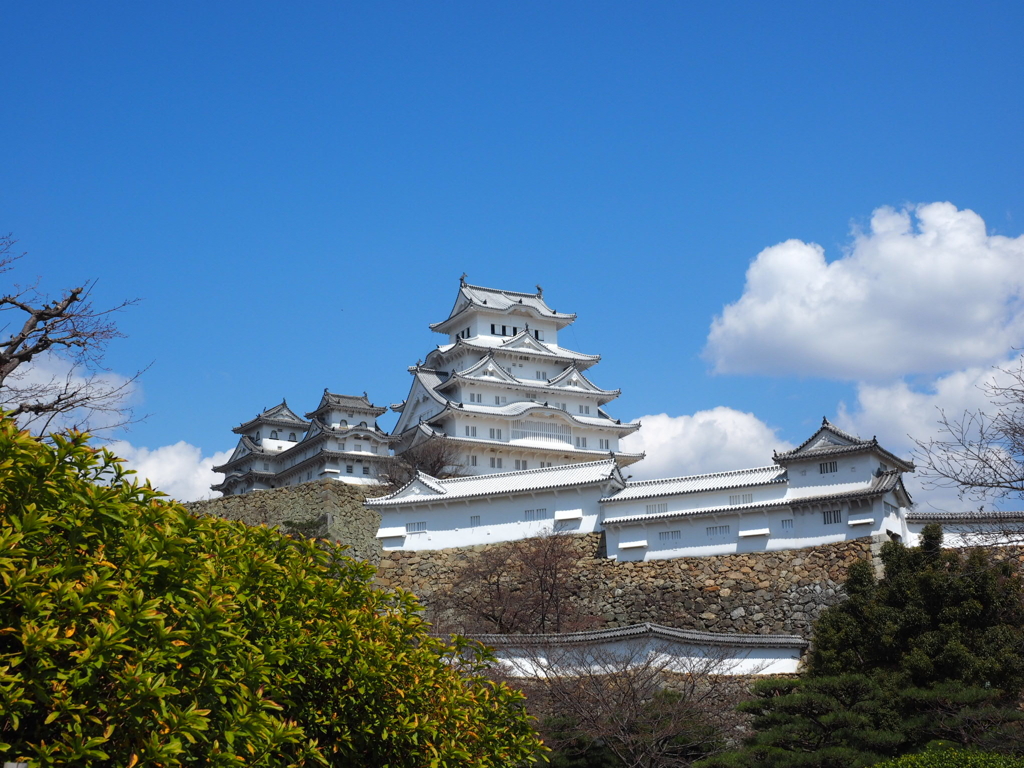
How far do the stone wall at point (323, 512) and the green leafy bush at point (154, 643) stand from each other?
2667 centimetres

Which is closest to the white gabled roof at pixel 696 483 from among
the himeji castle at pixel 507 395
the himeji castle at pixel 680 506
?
the himeji castle at pixel 680 506

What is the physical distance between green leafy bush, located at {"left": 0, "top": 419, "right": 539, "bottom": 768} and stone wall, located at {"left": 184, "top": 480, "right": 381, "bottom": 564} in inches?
1050

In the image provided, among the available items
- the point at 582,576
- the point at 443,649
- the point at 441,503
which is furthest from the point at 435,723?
the point at 441,503

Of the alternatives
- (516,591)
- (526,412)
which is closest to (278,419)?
(526,412)

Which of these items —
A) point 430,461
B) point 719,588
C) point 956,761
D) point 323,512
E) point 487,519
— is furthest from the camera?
point 430,461

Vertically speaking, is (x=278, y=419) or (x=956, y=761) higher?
(x=278, y=419)

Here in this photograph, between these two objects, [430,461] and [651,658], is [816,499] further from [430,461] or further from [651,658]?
[430,461]

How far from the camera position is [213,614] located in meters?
6.50

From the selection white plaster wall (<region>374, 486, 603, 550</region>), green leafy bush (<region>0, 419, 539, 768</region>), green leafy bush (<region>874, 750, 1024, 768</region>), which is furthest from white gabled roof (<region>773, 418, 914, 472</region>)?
green leafy bush (<region>0, 419, 539, 768</region>)

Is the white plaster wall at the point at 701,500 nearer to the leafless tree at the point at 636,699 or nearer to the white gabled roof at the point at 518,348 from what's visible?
the leafless tree at the point at 636,699

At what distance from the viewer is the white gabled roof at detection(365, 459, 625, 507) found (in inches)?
1229

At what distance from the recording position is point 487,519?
107 ft

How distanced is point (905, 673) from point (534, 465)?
27.0 m

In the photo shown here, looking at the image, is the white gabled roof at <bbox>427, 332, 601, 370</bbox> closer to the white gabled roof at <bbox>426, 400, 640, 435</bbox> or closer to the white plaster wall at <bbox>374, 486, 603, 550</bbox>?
the white gabled roof at <bbox>426, 400, 640, 435</bbox>
